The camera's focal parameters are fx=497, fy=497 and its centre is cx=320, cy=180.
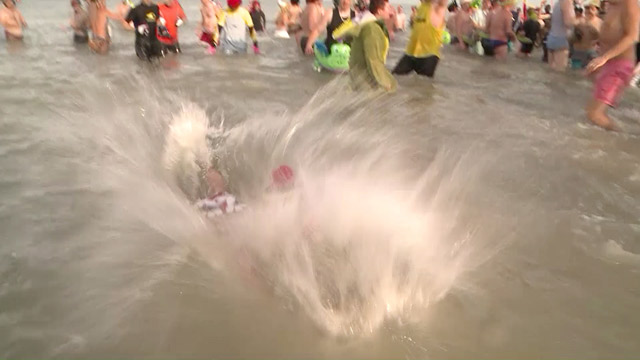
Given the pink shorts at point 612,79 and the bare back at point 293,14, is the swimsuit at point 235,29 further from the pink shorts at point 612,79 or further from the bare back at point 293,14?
the pink shorts at point 612,79

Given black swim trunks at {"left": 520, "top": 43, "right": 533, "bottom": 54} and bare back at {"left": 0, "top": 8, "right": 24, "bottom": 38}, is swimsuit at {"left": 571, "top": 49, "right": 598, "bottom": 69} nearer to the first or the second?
black swim trunks at {"left": 520, "top": 43, "right": 533, "bottom": 54}

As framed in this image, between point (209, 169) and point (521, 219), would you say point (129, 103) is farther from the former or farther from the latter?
point (521, 219)

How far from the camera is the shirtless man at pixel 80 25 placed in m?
Result: 12.0

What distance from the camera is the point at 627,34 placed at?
5.16 metres

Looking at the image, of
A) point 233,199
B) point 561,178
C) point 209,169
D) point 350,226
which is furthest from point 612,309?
point 209,169

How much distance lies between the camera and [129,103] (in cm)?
691

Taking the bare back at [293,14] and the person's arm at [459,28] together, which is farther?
the bare back at [293,14]

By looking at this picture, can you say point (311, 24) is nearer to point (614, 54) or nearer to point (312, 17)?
point (312, 17)

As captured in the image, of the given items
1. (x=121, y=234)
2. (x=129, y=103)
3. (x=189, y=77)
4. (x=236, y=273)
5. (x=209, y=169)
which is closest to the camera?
(x=236, y=273)

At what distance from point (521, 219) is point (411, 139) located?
6.66 ft

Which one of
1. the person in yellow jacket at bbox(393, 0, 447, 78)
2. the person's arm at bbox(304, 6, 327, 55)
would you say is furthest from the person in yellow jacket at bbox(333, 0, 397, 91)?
the person's arm at bbox(304, 6, 327, 55)

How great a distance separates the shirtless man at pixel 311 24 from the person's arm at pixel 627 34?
5213 millimetres

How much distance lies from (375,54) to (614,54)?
265 cm

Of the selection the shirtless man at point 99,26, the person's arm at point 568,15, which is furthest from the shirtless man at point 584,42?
the shirtless man at point 99,26
